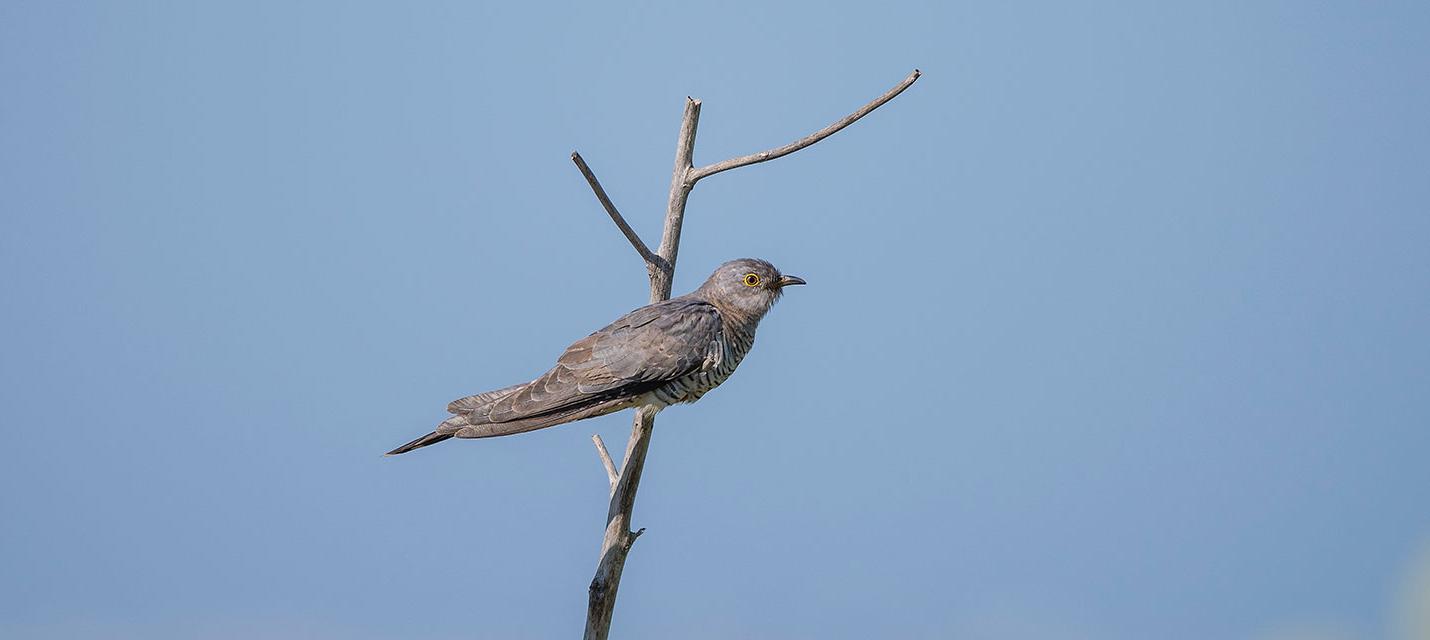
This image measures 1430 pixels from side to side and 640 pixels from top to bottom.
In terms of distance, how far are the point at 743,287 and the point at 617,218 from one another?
18.4 inches

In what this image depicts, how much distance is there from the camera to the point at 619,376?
383 cm

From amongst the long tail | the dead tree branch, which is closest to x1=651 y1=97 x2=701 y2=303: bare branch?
the dead tree branch

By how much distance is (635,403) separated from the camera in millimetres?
3932

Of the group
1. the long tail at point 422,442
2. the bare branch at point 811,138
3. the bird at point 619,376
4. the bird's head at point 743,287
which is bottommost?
the long tail at point 422,442

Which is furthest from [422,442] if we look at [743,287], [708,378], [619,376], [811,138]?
[811,138]

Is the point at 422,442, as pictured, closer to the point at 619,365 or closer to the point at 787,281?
the point at 619,365

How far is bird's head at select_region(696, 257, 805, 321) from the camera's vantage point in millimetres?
4137

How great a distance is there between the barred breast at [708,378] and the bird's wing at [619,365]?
37 millimetres

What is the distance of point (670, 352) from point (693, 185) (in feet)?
2.35

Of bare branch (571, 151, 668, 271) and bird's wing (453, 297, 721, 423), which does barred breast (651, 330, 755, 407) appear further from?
bare branch (571, 151, 668, 271)

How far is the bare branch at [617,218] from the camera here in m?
3.95

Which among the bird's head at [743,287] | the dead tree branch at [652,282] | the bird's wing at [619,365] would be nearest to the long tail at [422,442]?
the bird's wing at [619,365]

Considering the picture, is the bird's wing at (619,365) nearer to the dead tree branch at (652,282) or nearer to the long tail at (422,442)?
the long tail at (422,442)

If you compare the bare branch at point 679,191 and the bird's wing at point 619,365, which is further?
the bare branch at point 679,191
